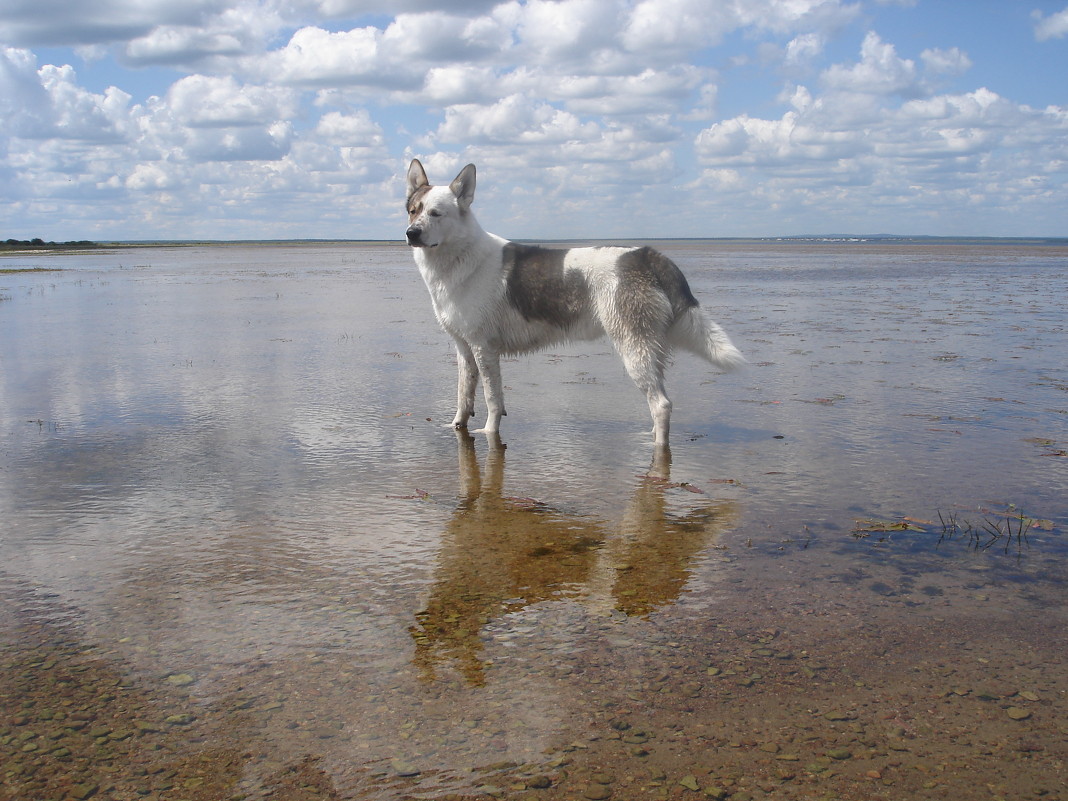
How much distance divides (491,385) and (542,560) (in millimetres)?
3490

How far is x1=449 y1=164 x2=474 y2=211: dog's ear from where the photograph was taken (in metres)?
7.83

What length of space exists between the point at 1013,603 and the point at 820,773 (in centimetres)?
193

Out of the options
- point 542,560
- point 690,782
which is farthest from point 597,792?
Result: point 542,560

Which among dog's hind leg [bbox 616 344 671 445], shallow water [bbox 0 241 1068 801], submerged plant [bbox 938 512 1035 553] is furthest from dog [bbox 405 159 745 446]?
submerged plant [bbox 938 512 1035 553]

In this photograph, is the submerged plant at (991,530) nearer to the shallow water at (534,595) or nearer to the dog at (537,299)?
the shallow water at (534,595)

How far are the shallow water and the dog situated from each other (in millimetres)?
724

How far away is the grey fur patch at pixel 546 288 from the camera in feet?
25.8

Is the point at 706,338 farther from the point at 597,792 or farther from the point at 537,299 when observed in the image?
the point at 597,792

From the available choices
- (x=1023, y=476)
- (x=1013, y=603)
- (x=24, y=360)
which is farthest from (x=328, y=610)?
(x=24, y=360)

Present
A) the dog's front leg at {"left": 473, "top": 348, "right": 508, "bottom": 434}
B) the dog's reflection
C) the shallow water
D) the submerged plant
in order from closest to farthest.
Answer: the shallow water
the dog's reflection
the submerged plant
the dog's front leg at {"left": 473, "top": 348, "right": 508, "bottom": 434}

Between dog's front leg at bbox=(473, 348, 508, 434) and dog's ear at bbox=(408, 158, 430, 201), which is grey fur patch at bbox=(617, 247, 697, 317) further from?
dog's ear at bbox=(408, 158, 430, 201)

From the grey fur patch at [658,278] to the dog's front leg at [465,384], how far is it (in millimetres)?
1785

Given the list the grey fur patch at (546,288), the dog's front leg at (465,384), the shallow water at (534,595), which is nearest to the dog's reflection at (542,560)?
the shallow water at (534,595)

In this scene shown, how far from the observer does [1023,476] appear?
20.5 feet
